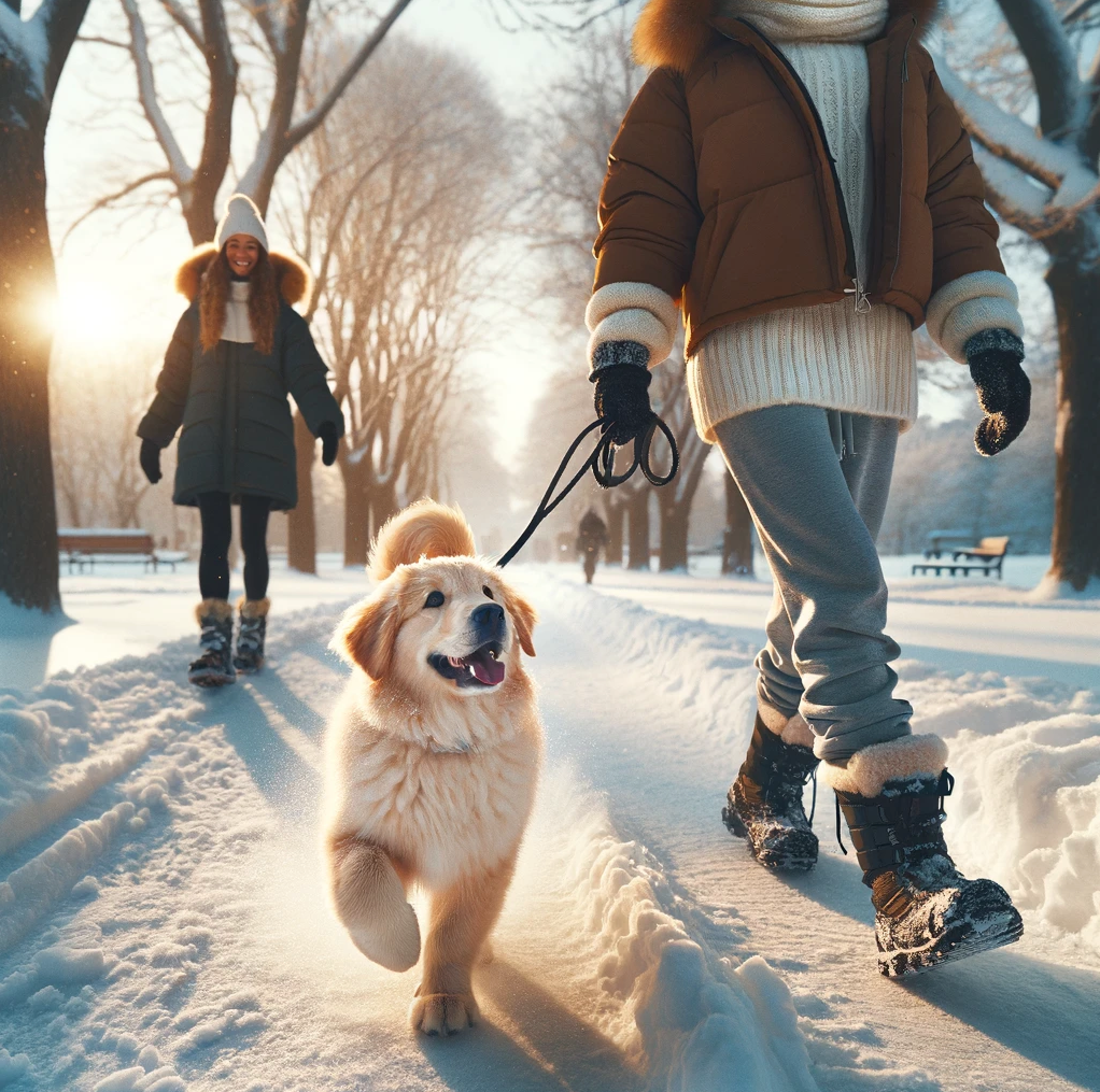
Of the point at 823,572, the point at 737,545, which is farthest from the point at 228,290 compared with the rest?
the point at 737,545

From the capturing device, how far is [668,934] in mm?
1791

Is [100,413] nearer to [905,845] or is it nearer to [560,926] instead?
[560,926]

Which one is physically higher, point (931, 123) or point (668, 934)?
point (931, 123)

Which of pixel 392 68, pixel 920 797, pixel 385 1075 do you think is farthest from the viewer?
pixel 392 68

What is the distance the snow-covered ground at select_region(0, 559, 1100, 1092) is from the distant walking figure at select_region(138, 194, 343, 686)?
A: 3.61 feet

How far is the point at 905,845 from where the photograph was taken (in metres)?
1.98

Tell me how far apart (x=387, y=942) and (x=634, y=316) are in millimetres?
1741

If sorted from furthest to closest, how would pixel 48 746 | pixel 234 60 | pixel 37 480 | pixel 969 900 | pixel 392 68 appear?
pixel 392 68
pixel 234 60
pixel 37 480
pixel 48 746
pixel 969 900

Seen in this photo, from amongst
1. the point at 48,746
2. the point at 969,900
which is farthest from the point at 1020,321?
the point at 48,746

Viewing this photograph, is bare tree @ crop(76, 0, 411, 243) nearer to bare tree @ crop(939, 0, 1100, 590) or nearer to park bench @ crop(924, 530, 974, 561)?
bare tree @ crop(939, 0, 1100, 590)

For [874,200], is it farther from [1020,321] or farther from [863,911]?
[863,911]

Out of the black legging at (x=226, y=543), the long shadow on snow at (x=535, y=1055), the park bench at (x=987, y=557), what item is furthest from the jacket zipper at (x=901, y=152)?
the park bench at (x=987, y=557)

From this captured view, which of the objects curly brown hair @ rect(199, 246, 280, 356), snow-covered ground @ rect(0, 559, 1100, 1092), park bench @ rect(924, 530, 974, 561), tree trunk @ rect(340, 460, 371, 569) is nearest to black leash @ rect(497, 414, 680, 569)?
snow-covered ground @ rect(0, 559, 1100, 1092)

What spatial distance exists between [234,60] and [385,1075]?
9704mm
